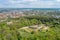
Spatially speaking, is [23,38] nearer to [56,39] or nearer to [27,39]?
[27,39]

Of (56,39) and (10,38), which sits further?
(10,38)

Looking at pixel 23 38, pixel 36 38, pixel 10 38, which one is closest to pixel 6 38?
pixel 10 38

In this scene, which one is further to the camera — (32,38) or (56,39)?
(32,38)

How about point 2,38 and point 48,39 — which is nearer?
point 48,39

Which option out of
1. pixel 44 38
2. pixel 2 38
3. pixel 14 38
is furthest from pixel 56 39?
pixel 2 38

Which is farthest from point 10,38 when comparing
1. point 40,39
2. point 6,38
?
point 40,39

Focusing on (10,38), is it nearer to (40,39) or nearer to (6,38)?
(6,38)

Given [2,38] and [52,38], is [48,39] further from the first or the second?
[2,38]
